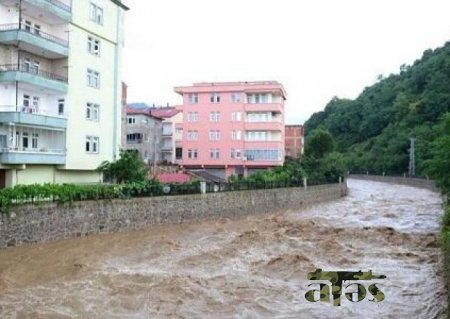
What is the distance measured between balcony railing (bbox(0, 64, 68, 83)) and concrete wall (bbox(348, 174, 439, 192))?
3490 centimetres

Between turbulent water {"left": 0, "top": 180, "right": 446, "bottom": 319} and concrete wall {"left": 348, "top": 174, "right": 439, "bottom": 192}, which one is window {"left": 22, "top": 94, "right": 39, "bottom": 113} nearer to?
turbulent water {"left": 0, "top": 180, "right": 446, "bottom": 319}

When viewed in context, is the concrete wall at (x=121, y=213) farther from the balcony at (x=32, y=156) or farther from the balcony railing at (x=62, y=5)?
the balcony railing at (x=62, y=5)

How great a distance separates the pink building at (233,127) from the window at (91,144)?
22.0 m

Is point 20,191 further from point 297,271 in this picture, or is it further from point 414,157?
point 414,157

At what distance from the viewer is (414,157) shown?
71.6 m

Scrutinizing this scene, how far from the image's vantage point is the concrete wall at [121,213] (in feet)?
59.6

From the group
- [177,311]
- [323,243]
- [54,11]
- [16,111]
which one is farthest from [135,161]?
[177,311]

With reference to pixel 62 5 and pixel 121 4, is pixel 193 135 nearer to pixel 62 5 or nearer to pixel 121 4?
pixel 121 4

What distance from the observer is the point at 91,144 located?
29.6 m

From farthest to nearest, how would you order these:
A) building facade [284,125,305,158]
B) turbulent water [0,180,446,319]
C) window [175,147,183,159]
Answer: building facade [284,125,305,158], window [175,147,183,159], turbulent water [0,180,446,319]

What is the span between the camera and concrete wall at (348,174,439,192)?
183 ft

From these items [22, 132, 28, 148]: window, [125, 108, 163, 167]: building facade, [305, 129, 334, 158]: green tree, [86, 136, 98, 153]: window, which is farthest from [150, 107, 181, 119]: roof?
[22, 132, 28, 148]: window

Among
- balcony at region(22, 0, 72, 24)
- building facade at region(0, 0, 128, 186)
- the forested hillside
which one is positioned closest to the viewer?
building facade at region(0, 0, 128, 186)

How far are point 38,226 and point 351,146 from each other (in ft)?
289
